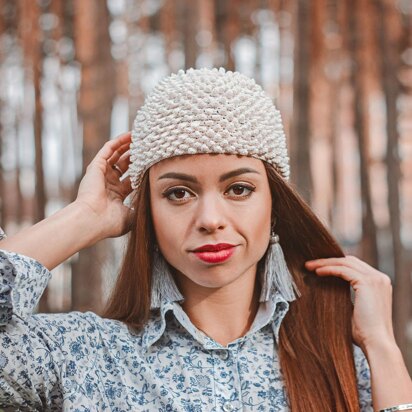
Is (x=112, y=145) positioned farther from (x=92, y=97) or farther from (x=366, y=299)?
(x=92, y=97)

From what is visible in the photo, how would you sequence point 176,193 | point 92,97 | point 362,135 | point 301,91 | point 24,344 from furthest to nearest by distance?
1. point 362,135
2. point 301,91
3. point 92,97
4. point 176,193
5. point 24,344

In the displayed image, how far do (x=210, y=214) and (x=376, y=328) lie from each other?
0.43 metres

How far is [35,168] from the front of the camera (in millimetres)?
4395

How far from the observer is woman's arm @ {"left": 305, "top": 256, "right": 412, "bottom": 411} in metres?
1.38

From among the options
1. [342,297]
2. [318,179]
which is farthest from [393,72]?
[342,297]

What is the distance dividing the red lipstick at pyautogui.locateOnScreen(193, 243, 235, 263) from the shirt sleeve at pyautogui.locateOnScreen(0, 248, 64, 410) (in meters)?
0.30

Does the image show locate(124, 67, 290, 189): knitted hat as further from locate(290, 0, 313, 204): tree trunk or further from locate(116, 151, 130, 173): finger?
locate(290, 0, 313, 204): tree trunk

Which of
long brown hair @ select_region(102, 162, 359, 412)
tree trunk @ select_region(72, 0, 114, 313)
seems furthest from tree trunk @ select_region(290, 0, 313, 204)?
long brown hair @ select_region(102, 162, 359, 412)

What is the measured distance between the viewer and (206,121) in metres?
1.36

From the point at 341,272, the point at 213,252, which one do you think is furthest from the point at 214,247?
the point at 341,272

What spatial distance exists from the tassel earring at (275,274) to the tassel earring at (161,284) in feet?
0.62

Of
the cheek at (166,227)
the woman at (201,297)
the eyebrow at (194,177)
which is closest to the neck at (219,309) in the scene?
the woman at (201,297)

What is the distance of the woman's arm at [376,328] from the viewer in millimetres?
1382

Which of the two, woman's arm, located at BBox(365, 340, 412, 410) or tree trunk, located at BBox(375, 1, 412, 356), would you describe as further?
tree trunk, located at BBox(375, 1, 412, 356)
